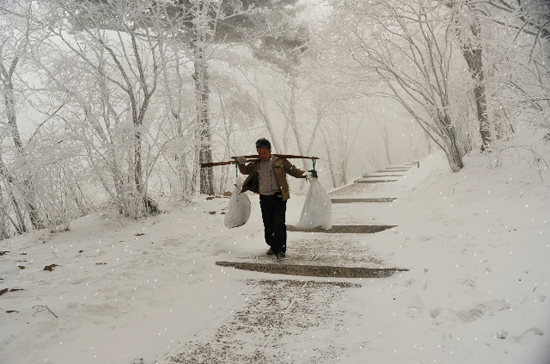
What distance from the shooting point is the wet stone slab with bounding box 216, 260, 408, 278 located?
4219 millimetres

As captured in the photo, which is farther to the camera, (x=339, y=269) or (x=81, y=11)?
(x=81, y=11)

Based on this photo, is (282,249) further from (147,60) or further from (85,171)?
(147,60)

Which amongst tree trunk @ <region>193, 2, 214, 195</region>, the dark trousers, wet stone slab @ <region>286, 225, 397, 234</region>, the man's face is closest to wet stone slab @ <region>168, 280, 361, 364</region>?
the dark trousers

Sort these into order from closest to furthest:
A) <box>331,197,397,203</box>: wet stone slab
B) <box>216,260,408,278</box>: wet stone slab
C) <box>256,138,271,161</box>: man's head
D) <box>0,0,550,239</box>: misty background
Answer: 1. <box>216,260,408,278</box>: wet stone slab
2. <box>256,138,271,161</box>: man's head
3. <box>0,0,550,239</box>: misty background
4. <box>331,197,397,203</box>: wet stone slab

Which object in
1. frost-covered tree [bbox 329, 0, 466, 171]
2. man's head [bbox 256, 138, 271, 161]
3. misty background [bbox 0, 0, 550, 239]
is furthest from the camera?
frost-covered tree [bbox 329, 0, 466, 171]

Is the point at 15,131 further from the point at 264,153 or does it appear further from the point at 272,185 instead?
the point at 272,185

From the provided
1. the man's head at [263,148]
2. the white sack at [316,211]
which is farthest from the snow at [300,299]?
the man's head at [263,148]

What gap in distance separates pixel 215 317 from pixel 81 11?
6931 millimetres

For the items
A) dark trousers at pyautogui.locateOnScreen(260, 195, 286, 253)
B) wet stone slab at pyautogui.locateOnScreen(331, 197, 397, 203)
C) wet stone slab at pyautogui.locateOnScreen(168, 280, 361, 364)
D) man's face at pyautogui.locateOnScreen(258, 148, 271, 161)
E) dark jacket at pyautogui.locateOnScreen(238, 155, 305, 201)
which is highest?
man's face at pyautogui.locateOnScreen(258, 148, 271, 161)

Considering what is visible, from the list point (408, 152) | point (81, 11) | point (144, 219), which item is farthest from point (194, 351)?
point (408, 152)

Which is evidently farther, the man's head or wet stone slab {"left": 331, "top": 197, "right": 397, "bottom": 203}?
wet stone slab {"left": 331, "top": 197, "right": 397, "bottom": 203}

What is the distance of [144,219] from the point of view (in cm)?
717

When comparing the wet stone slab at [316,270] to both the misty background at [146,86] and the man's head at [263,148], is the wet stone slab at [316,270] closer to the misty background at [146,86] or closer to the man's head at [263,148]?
the man's head at [263,148]

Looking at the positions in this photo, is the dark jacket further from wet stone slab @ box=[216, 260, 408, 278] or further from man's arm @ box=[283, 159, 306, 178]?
wet stone slab @ box=[216, 260, 408, 278]
